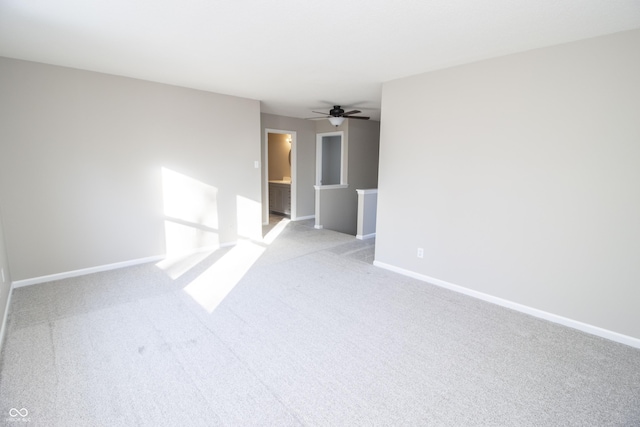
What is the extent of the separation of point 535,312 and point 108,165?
190 inches

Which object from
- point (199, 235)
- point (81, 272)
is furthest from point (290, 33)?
point (81, 272)

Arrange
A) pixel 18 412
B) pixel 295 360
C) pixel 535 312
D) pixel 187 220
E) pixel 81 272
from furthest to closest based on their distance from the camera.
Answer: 1. pixel 187 220
2. pixel 81 272
3. pixel 535 312
4. pixel 295 360
5. pixel 18 412

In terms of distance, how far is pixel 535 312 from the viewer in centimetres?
285

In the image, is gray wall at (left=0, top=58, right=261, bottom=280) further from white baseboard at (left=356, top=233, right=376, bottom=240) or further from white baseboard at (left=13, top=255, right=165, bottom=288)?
white baseboard at (left=356, top=233, right=376, bottom=240)

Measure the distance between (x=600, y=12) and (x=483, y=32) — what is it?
2.23 feet

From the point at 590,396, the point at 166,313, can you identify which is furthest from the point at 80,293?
the point at 590,396

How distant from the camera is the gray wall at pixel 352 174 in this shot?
6441 mm

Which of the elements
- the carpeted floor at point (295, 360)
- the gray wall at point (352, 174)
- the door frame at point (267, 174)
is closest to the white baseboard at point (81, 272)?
the carpeted floor at point (295, 360)

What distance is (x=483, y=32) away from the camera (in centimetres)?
237

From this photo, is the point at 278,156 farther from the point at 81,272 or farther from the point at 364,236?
the point at 81,272

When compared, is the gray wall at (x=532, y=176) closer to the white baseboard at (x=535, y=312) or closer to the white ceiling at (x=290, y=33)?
the white baseboard at (x=535, y=312)

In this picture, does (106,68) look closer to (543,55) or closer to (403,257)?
(403,257)

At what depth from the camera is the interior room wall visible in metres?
8.08

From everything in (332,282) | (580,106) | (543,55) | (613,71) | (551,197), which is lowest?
(332,282)
